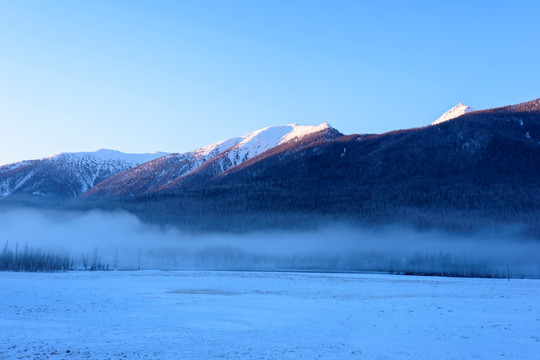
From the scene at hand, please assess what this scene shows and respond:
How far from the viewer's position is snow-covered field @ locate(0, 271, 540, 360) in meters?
26.4

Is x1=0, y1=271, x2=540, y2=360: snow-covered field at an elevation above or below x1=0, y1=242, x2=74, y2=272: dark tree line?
below

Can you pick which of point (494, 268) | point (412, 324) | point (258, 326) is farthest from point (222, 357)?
point (494, 268)

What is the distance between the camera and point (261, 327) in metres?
34.4

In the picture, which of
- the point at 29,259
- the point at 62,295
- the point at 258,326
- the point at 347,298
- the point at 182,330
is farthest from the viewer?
the point at 29,259

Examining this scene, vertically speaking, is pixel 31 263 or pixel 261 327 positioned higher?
pixel 31 263

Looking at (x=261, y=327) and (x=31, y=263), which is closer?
(x=261, y=327)

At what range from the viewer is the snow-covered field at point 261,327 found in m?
26.4

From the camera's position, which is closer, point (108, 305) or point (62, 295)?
point (108, 305)

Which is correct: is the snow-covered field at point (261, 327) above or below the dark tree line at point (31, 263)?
below

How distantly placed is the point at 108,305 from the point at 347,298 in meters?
23.5

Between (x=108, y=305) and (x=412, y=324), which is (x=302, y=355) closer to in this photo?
(x=412, y=324)

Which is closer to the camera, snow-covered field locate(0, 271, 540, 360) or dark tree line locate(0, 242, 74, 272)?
snow-covered field locate(0, 271, 540, 360)

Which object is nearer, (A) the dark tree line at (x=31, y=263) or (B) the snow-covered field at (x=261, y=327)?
(B) the snow-covered field at (x=261, y=327)

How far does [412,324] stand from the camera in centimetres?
3597
